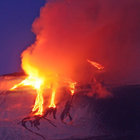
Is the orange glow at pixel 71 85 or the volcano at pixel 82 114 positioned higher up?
the orange glow at pixel 71 85

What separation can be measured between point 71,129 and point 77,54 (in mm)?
4247

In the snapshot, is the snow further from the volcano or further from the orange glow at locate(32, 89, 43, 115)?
the orange glow at locate(32, 89, 43, 115)

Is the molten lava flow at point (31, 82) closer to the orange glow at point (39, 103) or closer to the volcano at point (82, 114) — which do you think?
the volcano at point (82, 114)

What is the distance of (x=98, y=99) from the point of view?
8188 millimetres

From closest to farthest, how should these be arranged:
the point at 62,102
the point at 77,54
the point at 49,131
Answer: the point at 49,131, the point at 62,102, the point at 77,54

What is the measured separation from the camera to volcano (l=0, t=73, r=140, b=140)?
6449 mm

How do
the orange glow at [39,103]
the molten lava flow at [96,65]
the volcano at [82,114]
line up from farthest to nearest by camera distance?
the molten lava flow at [96,65] → the orange glow at [39,103] → the volcano at [82,114]

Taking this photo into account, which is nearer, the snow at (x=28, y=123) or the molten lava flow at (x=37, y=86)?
the snow at (x=28, y=123)

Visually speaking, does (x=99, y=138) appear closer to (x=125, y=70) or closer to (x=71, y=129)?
(x=71, y=129)

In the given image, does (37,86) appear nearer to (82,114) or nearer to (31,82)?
(31,82)

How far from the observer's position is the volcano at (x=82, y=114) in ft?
21.2

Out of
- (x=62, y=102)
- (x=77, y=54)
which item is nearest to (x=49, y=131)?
(x=62, y=102)

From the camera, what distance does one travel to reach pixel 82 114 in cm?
748

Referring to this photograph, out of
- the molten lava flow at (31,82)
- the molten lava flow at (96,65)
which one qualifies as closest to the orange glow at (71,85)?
the molten lava flow at (31,82)
